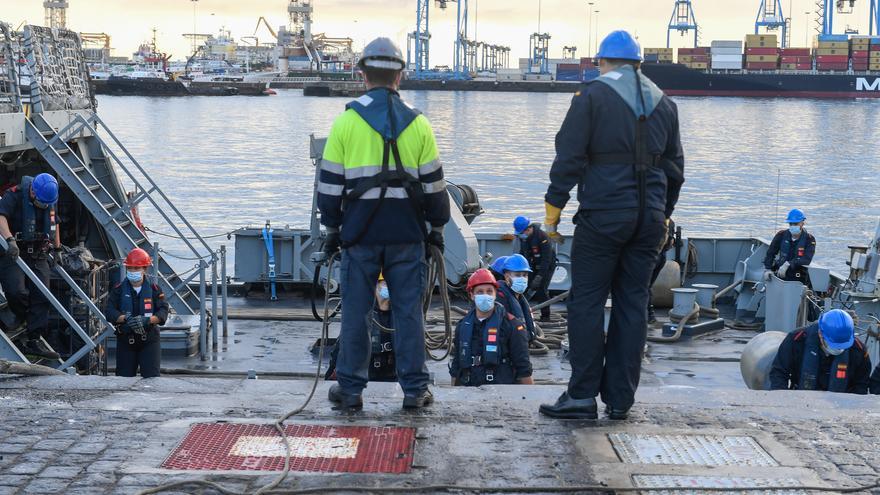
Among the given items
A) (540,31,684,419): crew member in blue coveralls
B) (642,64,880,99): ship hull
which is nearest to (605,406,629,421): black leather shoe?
(540,31,684,419): crew member in blue coveralls

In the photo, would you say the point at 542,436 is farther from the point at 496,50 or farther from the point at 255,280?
the point at 496,50

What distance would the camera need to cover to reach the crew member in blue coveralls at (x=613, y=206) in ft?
17.3

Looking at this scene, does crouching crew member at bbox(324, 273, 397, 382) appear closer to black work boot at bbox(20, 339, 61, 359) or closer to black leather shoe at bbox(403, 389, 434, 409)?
black leather shoe at bbox(403, 389, 434, 409)

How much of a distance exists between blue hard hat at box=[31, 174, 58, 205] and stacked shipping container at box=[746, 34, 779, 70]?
126214 mm

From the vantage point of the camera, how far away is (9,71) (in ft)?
46.0

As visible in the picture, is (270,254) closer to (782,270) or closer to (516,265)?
(782,270)

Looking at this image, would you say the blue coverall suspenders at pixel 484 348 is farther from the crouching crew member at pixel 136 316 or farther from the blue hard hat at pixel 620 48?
the crouching crew member at pixel 136 316

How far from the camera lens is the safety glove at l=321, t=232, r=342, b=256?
558 cm

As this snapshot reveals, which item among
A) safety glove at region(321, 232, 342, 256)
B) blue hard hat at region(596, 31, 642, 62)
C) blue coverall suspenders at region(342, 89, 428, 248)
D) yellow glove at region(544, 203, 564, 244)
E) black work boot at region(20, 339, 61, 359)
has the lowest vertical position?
black work boot at region(20, 339, 61, 359)

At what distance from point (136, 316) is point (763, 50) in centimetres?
12716

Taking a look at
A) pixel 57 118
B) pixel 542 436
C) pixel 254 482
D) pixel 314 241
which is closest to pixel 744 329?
pixel 314 241

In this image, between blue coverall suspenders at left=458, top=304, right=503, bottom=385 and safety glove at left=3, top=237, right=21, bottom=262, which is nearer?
blue coverall suspenders at left=458, top=304, right=503, bottom=385

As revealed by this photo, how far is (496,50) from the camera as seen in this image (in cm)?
19862

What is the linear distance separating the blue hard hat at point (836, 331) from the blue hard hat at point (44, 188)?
7076 mm
